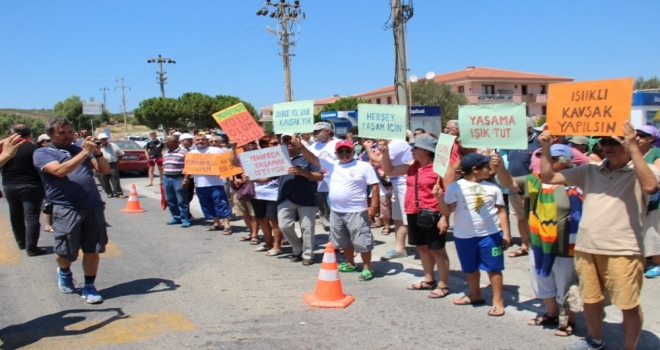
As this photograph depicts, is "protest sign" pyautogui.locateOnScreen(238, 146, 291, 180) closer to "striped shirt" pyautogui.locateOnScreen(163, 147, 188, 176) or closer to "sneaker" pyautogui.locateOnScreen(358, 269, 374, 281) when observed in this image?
"sneaker" pyautogui.locateOnScreen(358, 269, 374, 281)

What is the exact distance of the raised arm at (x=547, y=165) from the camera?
437 centimetres

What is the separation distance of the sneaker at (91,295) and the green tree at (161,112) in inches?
2214

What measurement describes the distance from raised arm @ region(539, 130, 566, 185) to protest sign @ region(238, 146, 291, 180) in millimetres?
3794

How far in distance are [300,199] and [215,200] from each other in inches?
125

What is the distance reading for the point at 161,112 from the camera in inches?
2381

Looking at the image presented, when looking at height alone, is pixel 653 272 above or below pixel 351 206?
below

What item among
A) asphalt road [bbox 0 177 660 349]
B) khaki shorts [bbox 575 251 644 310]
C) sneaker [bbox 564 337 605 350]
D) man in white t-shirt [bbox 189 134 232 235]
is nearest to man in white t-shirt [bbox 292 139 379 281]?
asphalt road [bbox 0 177 660 349]

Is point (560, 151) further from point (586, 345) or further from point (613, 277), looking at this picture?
point (586, 345)

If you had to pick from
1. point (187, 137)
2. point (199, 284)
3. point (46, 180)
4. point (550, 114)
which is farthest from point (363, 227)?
point (187, 137)

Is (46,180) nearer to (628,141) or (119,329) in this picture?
(119,329)

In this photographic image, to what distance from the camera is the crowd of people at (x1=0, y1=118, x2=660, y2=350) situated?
13.5 ft

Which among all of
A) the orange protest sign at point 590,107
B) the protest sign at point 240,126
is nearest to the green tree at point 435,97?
the protest sign at point 240,126

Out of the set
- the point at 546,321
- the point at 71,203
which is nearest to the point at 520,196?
the point at 546,321

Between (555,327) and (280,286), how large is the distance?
3031 millimetres
